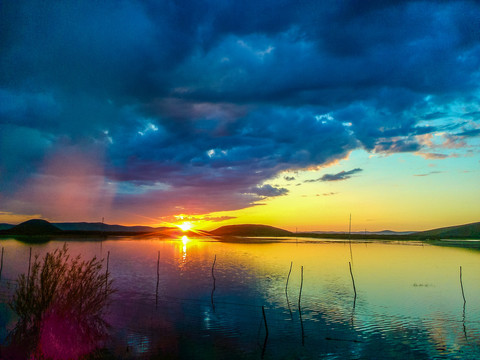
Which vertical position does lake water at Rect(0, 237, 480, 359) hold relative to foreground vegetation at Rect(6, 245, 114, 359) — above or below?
below

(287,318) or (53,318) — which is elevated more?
(53,318)

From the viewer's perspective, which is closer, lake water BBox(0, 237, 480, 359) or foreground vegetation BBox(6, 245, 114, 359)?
foreground vegetation BBox(6, 245, 114, 359)

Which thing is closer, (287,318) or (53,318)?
(53,318)

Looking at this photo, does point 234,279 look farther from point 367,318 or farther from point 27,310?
point 27,310

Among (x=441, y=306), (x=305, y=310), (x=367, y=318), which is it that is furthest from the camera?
(x=441, y=306)

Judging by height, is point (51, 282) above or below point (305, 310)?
above

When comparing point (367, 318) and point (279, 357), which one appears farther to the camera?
point (367, 318)

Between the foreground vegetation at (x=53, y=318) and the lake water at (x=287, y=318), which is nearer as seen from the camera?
the foreground vegetation at (x=53, y=318)

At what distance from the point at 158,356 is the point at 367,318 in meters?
16.5

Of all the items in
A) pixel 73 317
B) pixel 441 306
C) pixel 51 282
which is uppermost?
pixel 51 282

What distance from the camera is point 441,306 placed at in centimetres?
3036

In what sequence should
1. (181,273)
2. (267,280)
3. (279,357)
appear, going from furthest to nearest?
(181,273)
(267,280)
(279,357)

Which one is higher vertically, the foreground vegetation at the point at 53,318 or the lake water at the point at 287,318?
the foreground vegetation at the point at 53,318

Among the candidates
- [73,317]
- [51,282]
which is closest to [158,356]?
[73,317]
